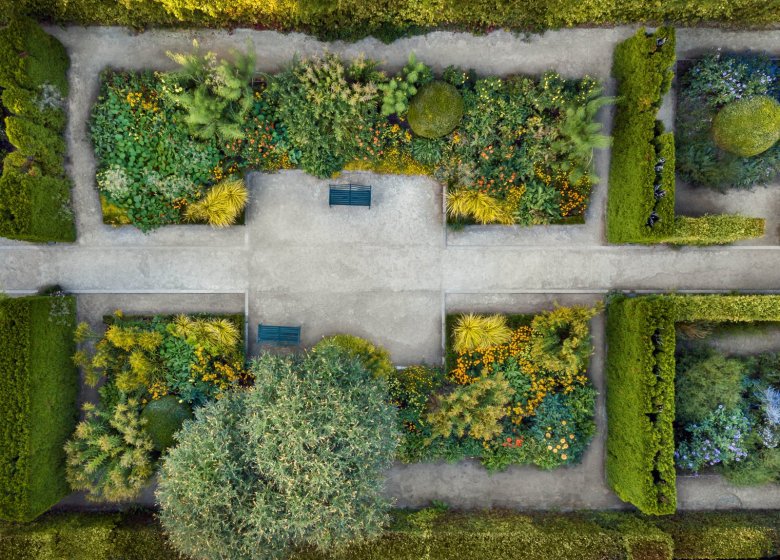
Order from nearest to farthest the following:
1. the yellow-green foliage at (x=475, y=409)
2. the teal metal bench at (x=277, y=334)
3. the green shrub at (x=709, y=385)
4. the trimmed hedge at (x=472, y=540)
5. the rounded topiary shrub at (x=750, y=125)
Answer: the trimmed hedge at (x=472, y=540)
the rounded topiary shrub at (x=750, y=125)
the yellow-green foliage at (x=475, y=409)
the green shrub at (x=709, y=385)
the teal metal bench at (x=277, y=334)

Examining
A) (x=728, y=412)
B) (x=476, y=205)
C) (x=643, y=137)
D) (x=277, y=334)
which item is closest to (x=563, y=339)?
(x=476, y=205)

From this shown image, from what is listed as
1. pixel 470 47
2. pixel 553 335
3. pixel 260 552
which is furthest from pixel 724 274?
pixel 260 552

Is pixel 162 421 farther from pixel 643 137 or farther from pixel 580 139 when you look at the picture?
pixel 643 137

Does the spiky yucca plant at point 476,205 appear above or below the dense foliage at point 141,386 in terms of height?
above

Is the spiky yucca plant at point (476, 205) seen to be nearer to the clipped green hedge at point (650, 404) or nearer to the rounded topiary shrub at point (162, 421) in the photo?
the clipped green hedge at point (650, 404)

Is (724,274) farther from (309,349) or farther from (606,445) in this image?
(309,349)

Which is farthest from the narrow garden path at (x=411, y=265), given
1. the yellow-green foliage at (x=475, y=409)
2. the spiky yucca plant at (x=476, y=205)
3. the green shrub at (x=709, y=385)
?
the green shrub at (x=709, y=385)
